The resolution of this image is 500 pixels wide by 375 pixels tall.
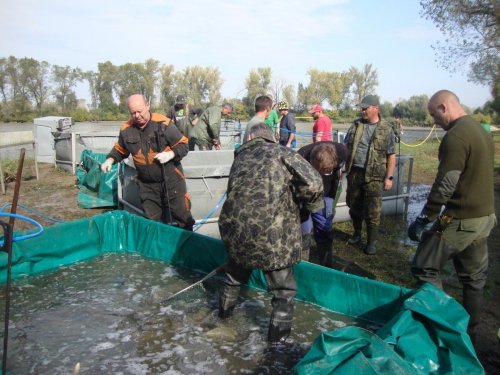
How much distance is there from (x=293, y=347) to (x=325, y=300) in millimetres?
701

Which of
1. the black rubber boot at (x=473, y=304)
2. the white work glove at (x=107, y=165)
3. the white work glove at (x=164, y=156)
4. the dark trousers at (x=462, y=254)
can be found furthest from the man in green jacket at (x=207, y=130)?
the black rubber boot at (x=473, y=304)

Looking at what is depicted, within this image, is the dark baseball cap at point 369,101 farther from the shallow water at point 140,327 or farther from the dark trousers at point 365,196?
the shallow water at point 140,327

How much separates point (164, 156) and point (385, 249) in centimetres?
325

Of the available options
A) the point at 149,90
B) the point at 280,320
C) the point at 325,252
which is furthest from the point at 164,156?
the point at 149,90

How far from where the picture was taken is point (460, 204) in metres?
2.95

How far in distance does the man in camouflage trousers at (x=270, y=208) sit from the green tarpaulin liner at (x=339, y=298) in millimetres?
761

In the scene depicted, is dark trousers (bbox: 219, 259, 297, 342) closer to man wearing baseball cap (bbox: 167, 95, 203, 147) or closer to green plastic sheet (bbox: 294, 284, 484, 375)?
green plastic sheet (bbox: 294, 284, 484, 375)

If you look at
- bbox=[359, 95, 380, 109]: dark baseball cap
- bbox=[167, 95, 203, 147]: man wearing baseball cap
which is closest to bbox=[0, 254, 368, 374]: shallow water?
bbox=[359, 95, 380, 109]: dark baseball cap

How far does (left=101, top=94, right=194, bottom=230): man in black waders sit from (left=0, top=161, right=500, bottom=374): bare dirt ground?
2364 millimetres

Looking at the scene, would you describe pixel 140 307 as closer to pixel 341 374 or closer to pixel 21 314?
pixel 21 314

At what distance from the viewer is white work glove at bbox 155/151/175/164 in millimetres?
4398

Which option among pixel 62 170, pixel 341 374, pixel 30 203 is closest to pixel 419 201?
pixel 341 374

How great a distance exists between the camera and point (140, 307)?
152 inches

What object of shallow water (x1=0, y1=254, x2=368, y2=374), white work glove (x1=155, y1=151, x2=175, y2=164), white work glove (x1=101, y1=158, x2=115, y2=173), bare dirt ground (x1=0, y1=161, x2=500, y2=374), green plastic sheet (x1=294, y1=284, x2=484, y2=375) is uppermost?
white work glove (x1=155, y1=151, x2=175, y2=164)
